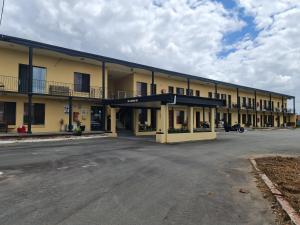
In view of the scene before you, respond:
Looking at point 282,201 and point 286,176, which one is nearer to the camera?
point 282,201

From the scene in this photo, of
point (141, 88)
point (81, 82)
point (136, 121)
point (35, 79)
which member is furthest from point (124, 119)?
point (35, 79)

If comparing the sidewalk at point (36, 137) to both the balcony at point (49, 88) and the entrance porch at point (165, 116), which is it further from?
the entrance porch at point (165, 116)

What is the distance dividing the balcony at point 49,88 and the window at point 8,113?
1.26m

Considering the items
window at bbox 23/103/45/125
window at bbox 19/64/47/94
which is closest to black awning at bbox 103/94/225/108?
window at bbox 23/103/45/125

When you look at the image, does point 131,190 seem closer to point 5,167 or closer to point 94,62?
point 5,167

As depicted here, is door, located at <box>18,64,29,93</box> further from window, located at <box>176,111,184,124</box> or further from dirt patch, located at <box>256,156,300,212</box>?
dirt patch, located at <box>256,156,300,212</box>

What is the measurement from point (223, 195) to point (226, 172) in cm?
278

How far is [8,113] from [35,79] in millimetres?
3512

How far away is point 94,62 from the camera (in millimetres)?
25422

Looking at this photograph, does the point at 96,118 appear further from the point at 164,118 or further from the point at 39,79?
the point at 164,118

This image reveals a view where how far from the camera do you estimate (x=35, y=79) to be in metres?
22.4

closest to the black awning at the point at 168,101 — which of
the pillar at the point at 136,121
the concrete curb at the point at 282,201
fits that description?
the pillar at the point at 136,121

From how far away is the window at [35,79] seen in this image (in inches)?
853

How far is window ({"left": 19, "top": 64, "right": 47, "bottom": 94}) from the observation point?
21669mm
